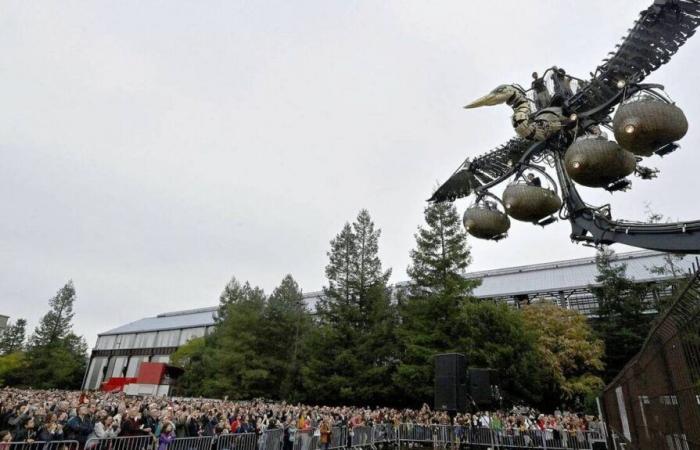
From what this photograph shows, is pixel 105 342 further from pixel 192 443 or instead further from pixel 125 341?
pixel 192 443

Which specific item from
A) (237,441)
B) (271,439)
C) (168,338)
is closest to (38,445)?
(237,441)

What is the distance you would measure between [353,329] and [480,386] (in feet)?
69.6

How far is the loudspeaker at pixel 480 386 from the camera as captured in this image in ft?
26.3

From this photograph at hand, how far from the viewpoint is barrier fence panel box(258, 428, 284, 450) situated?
39.1 ft

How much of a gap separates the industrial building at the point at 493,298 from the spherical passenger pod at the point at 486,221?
936 inches

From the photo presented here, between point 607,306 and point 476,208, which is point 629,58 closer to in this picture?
point 476,208

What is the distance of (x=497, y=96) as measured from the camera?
14.6 ft

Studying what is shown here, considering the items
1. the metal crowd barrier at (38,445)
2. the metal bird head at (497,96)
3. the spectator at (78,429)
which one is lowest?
the metal crowd barrier at (38,445)

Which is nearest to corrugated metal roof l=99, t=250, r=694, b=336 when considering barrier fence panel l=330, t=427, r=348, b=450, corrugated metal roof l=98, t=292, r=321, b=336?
barrier fence panel l=330, t=427, r=348, b=450

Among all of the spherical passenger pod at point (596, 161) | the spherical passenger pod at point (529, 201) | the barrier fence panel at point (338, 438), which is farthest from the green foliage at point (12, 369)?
the spherical passenger pod at point (596, 161)

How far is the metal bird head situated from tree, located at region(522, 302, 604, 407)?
2163cm

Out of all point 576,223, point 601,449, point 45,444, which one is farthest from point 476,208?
point 601,449

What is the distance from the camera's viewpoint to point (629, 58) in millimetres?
3262

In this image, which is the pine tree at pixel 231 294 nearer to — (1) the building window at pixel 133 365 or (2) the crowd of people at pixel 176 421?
(1) the building window at pixel 133 365
